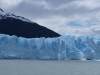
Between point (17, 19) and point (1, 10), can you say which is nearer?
point (17, 19)

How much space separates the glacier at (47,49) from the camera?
32.1m

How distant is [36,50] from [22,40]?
102 inches

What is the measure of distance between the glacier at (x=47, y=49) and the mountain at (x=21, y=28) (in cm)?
1334

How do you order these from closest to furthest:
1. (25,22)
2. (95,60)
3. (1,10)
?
(95,60) < (25,22) < (1,10)

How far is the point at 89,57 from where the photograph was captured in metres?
33.6

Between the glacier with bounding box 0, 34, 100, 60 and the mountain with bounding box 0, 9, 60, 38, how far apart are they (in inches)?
525

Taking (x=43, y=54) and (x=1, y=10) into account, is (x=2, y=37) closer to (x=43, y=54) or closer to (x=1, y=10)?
(x=43, y=54)

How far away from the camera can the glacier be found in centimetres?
3209

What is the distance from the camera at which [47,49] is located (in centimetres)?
3244

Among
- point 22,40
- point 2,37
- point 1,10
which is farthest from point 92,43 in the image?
point 1,10
